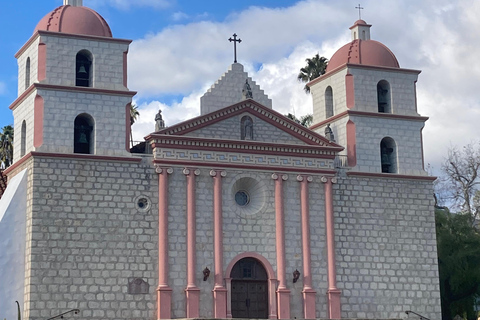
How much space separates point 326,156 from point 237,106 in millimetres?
3967

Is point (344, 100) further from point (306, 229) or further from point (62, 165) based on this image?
point (62, 165)

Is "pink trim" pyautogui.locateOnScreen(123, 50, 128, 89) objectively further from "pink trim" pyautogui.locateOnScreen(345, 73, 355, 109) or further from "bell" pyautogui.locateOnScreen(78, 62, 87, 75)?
"pink trim" pyautogui.locateOnScreen(345, 73, 355, 109)

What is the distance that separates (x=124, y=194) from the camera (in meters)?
31.4

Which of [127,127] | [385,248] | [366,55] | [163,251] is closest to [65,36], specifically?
[127,127]

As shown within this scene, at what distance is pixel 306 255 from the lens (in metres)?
33.0

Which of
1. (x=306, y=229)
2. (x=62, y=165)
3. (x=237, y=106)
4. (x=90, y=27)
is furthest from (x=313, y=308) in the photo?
(x=90, y=27)

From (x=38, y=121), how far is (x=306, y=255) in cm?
1069

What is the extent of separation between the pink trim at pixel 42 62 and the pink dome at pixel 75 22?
0.82 metres

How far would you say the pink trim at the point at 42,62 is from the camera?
31.4 meters

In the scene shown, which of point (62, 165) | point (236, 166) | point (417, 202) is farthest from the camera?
point (417, 202)

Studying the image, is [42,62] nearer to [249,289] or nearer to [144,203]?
→ [144,203]

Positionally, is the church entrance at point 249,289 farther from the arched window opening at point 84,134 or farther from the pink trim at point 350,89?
the pink trim at point 350,89

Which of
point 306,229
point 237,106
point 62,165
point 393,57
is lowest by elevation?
point 306,229

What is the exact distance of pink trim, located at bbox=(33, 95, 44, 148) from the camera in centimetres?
3083
